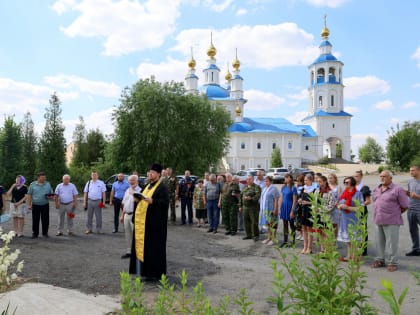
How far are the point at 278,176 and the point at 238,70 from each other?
134 feet

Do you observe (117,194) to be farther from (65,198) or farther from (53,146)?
(53,146)

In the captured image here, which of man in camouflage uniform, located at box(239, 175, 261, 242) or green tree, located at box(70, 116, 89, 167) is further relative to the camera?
green tree, located at box(70, 116, 89, 167)

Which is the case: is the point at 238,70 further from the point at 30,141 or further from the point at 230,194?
the point at 230,194

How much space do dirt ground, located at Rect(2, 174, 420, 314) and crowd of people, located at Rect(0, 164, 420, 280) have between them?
0.43 meters

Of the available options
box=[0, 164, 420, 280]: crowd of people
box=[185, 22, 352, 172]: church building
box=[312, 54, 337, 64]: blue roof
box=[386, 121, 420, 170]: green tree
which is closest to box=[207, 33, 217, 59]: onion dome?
box=[185, 22, 352, 172]: church building

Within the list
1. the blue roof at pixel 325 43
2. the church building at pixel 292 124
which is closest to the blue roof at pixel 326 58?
the church building at pixel 292 124

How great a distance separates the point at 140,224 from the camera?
6223 mm

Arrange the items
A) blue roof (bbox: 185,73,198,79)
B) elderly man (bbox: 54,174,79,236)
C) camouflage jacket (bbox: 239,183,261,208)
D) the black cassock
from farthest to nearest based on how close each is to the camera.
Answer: blue roof (bbox: 185,73,198,79) < elderly man (bbox: 54,174,79,236) < camouflage jacket (bbox: 239,183,261,208) < the black cassock

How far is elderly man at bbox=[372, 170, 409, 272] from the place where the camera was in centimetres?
689

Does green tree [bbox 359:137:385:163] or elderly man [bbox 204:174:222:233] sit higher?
green tree [bbox 359:137:385:163]

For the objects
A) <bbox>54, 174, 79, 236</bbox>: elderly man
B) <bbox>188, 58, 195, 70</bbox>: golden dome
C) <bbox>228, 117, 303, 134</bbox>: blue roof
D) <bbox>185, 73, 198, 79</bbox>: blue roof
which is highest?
<bbox>188, 58, 195, 70</bbox>: golden dome

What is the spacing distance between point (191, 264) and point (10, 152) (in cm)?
1943

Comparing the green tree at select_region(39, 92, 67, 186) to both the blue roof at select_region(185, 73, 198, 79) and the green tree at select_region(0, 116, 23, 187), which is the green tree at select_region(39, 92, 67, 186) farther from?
the blue roof at select_region(185, 73, 198, 79)

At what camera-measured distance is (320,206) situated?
2.31 meters
